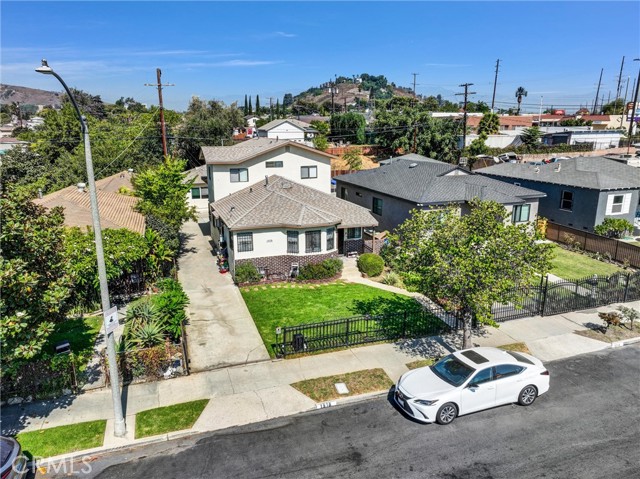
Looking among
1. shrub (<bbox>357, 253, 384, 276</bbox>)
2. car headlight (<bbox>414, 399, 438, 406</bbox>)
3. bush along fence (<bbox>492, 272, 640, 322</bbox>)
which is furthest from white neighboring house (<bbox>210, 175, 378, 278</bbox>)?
car headlight (<bbox>414, 399, 438, 406</bbox>)

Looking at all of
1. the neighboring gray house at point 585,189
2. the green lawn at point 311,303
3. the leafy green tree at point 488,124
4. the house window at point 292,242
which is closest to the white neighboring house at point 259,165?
the house window at point 292,242

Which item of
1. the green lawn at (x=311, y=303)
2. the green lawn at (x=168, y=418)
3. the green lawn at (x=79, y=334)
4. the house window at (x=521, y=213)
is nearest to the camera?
the green lawn at (x=168, y=418)

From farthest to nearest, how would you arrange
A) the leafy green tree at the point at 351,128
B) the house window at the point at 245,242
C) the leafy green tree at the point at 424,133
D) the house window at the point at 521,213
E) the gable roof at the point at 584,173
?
the leafy green tree at the point at 351,128 < the leafy green tree at the point at 424,133 < the gable roof at the point at 584,173 < the house window at the point at 521,213 < the house window at the point at 245,242

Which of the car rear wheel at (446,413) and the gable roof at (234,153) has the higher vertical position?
the gable roof at (234,153)

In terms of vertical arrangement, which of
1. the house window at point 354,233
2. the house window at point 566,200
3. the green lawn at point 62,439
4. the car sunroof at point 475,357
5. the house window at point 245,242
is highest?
the house window at point 566,200

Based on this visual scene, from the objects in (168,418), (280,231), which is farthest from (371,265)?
(168,418)

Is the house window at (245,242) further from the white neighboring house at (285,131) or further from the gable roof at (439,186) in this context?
the white neighboring house at (285,131)

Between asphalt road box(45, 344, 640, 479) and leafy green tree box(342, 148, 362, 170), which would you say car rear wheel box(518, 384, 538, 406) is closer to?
asphalt road box(45, 344, 640, 479)
